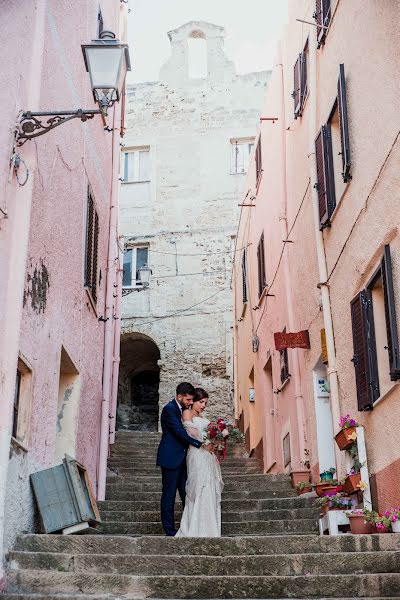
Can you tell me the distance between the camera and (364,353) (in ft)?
25.5

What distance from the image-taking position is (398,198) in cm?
699

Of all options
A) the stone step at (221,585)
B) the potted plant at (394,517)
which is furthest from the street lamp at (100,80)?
the potted plant at (394,517)

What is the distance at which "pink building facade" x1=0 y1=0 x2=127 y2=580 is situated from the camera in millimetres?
6680

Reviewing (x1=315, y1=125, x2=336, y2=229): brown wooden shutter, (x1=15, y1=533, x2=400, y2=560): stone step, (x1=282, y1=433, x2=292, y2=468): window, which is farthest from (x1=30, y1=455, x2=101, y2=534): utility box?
(x1=282, y1=433, x2=292, y2=468): window

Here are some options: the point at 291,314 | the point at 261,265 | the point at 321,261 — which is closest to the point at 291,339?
the point at 291,314

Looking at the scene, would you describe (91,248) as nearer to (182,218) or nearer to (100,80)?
(100,80)

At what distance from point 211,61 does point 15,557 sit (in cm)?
2022

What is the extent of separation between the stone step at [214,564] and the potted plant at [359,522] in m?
1.05

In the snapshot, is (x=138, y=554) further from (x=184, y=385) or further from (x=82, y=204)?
(x=82, y=204)

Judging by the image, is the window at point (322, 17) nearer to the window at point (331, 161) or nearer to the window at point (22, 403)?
the window at point (331, 161)

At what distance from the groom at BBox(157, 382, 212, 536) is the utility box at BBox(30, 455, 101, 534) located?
876mm

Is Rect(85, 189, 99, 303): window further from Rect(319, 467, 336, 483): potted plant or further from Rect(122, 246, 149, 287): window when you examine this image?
Rect(122, 246, 149, 287): window

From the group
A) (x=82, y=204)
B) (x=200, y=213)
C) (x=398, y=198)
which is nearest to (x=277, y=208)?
(x=82, y=204)

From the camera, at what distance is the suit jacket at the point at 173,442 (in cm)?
810
